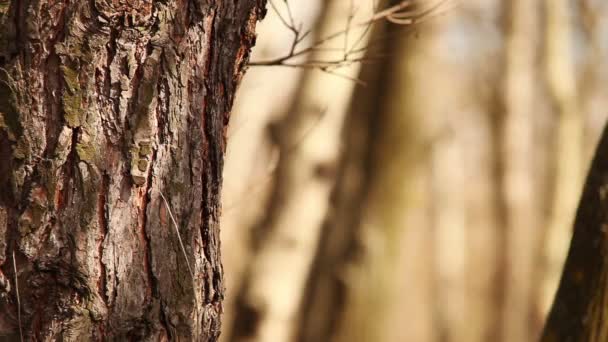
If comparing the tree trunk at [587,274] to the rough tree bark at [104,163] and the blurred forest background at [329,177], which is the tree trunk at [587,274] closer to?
the rough tree bark at [104,163]

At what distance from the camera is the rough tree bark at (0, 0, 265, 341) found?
1.83 meters

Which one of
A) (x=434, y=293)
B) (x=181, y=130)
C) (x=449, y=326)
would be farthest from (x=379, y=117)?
(x=434, y=293)

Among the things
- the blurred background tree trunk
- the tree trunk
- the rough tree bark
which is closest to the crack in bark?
the rough tree bark

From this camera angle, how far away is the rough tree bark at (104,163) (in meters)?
1.83

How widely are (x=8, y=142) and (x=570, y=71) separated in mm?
10596

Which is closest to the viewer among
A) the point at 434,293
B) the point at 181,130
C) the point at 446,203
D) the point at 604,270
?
the point at 181,130

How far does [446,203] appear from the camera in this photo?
21062mm

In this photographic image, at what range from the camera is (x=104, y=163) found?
1.88 m

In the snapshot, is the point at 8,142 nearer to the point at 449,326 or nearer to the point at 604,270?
the point at 604,270

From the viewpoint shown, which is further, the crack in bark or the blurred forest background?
the blurred forest background

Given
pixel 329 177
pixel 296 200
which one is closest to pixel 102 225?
pixel 296 200

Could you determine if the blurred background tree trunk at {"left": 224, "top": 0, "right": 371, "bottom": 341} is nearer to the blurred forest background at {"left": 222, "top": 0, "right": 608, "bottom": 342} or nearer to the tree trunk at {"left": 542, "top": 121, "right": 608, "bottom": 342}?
the blurred forest background at {"left": 222, "top": 0, "right": 608, "bottom": 342}

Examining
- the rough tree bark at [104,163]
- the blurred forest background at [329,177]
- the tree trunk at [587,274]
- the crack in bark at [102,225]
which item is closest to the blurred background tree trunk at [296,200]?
the blurred forest background at [329,177]

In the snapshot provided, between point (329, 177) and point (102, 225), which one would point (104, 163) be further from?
point (329, 177)
